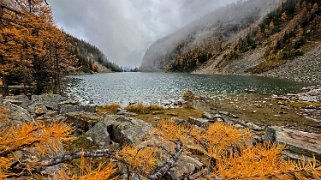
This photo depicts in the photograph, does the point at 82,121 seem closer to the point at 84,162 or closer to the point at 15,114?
the point at 15,114

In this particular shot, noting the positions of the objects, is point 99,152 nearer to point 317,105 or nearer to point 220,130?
point 220,130

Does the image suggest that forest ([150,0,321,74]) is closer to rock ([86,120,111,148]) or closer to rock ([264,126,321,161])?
rock ([264,126,321,161])

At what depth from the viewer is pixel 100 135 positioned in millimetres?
6922

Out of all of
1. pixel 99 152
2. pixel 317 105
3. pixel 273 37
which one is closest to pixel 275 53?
pixel 273 37

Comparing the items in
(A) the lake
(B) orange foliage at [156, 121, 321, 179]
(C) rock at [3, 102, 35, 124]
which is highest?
(B) orange foliage at [156, 121, 321, 179]

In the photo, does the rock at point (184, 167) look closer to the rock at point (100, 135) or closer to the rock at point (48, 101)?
the rock at point (100, 135)

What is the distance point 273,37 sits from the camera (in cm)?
10031

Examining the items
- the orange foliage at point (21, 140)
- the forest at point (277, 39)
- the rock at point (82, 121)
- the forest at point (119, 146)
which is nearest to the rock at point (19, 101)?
the forest at point (119, 146)

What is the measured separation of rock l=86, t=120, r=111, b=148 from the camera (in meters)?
6.61

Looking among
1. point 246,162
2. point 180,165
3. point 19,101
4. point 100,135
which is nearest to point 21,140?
point 246,162

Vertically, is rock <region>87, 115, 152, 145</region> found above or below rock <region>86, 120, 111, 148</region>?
above

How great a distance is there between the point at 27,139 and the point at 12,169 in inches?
9.7

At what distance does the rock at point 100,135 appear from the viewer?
661 centimetres

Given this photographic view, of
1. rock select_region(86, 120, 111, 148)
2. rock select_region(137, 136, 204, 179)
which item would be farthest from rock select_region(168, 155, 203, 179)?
rock select_region(86, 120, 111, 148)
